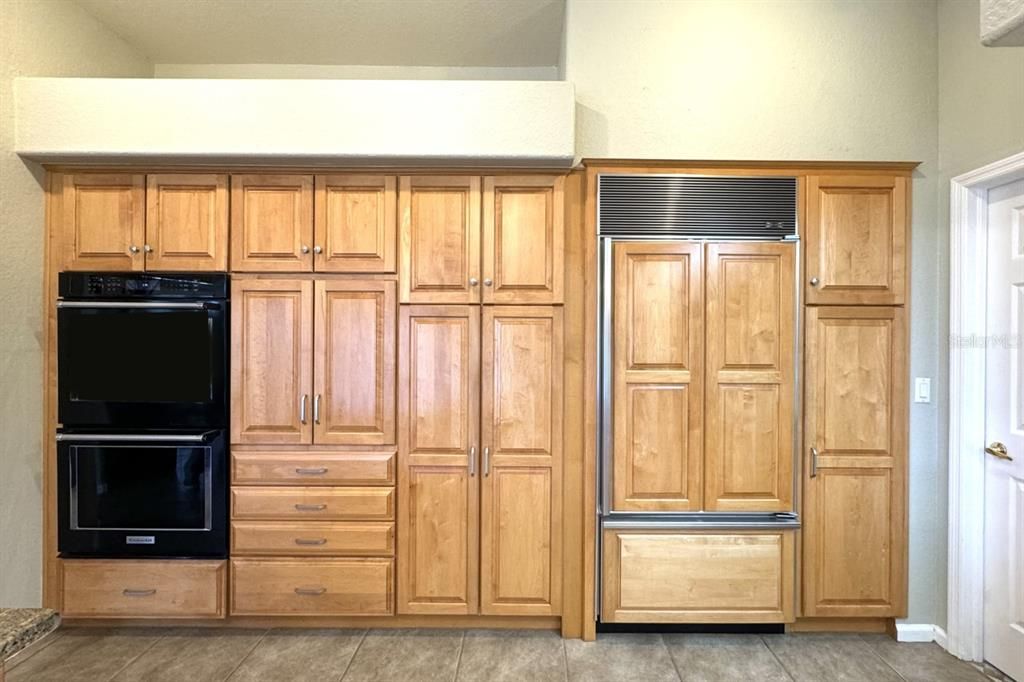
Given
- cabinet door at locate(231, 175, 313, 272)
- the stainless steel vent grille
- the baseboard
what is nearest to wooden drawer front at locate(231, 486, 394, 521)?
cabinet door at locate(231, 175, 313, 272)

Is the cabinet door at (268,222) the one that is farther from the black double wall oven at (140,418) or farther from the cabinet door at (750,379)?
the cabinet door at (750,379)

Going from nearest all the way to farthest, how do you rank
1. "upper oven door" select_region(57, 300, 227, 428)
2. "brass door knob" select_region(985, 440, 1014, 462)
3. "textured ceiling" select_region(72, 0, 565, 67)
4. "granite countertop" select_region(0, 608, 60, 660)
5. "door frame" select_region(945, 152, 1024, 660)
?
"granite countertop" select_region(0, 608, 60, 660), "brass door knob" select_region(985, 440, 1014, 462), "door frame" select_region(945, 152, 1024, 660), "upper oven door" select_region(57, 300, 227, 428), "textured ceiling" select_region(72, 0, 565, 67)

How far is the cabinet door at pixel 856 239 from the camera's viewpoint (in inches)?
98.6

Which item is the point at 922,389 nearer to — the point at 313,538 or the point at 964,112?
the point at 964,112

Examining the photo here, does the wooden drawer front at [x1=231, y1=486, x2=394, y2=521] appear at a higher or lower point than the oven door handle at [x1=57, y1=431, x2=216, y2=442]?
lower

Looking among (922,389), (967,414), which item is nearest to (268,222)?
(922,389)

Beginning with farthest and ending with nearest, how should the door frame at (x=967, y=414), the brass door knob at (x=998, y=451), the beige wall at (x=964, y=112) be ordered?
the door frame at (x=967, y=414) → the brass door knob at (x=998, y=451) → the beige wall at (x=964, y=112)

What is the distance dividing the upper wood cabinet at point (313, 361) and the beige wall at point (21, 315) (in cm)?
90

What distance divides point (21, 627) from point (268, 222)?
199 centimetres

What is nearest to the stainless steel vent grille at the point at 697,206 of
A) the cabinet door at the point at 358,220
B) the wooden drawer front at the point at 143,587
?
the cabinet door at the point at 358,220

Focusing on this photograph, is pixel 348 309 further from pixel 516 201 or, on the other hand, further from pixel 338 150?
pixel 516 201

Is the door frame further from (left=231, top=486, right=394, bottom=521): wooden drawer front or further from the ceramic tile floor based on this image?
(left=231, top=486, right=394, bottom=521): wooden drawer front

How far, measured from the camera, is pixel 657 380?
2.50m

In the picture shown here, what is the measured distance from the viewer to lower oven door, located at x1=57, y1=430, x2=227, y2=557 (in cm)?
249
